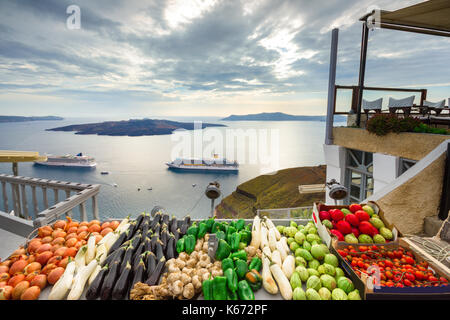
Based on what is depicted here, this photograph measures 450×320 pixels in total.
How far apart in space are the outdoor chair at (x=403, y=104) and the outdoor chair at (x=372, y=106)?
0.73 ft

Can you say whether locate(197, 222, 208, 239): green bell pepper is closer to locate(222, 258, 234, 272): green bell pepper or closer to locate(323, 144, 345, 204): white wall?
locate(222, 258, 234, 272): green bell pepper

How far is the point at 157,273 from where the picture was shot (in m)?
1.70

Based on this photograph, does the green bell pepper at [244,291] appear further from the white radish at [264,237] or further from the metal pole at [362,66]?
the metal pole at [362,66]

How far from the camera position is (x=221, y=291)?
4.94ft

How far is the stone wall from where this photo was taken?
393 cm

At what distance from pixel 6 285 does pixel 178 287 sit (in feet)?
4.17

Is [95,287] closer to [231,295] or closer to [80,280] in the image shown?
[80,280]

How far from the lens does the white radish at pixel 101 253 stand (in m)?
1.86

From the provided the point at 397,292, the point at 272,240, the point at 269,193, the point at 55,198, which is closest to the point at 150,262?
the point at 272,240

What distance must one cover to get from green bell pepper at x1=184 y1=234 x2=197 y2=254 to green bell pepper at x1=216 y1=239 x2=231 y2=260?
0.87 ft

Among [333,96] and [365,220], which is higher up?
[333,96]
